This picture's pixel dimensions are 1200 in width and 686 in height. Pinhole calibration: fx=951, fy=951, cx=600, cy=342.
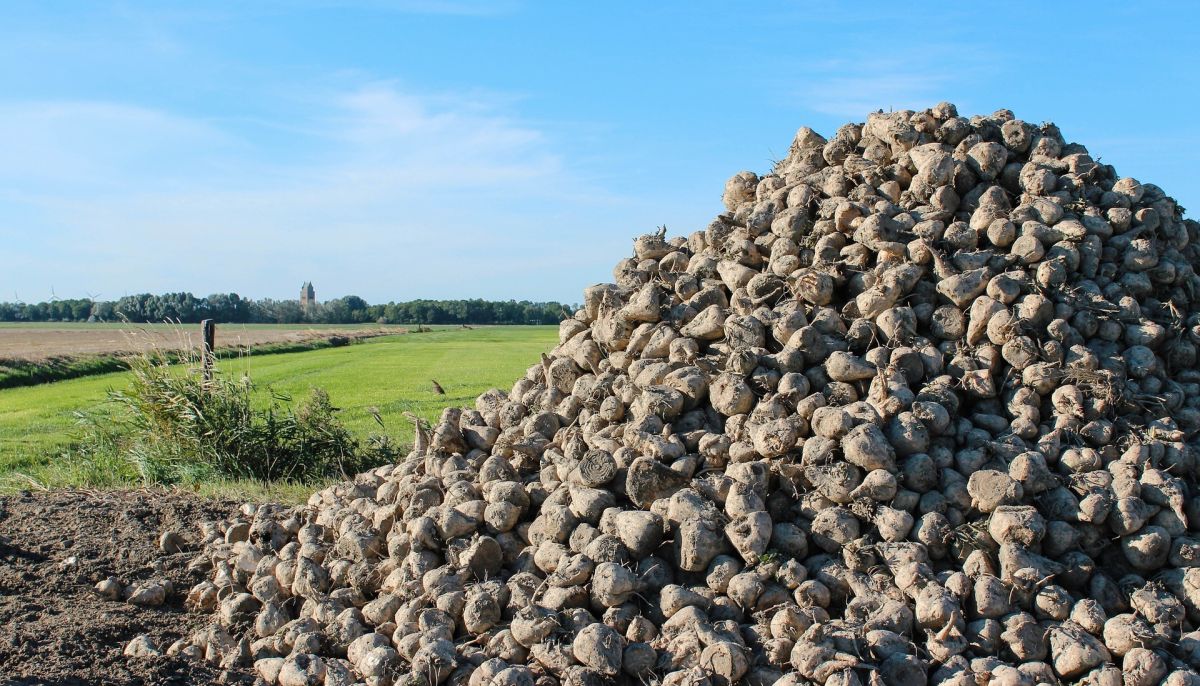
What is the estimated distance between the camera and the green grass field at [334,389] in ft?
30.6

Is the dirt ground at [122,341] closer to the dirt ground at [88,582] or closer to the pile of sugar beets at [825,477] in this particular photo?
the dirt ground at [88,582]

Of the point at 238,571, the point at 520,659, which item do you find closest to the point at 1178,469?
the point at 520,659

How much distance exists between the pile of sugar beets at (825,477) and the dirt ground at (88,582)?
245 mm

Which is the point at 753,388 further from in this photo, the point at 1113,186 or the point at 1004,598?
the point at 1113,186

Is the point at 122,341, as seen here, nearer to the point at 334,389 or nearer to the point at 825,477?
the point at 825,477

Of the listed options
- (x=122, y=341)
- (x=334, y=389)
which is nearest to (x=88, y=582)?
(x=122, y=341)

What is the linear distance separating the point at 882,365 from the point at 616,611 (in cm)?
181

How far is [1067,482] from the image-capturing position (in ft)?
14.1

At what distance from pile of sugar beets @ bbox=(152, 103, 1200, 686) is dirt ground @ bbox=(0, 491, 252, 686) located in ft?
0.80

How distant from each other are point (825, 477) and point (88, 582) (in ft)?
13.2

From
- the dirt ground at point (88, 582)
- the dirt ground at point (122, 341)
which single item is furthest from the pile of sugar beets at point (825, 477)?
the dirt ground at point (122, 341)

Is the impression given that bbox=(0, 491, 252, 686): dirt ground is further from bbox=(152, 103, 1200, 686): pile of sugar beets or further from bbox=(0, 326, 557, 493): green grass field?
bbox=(0, 326, 557, 493): green grass field

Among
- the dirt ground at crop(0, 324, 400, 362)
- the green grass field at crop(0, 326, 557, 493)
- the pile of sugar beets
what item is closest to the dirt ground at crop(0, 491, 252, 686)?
the pile of sugar beets

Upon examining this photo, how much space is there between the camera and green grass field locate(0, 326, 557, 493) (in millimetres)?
9336
